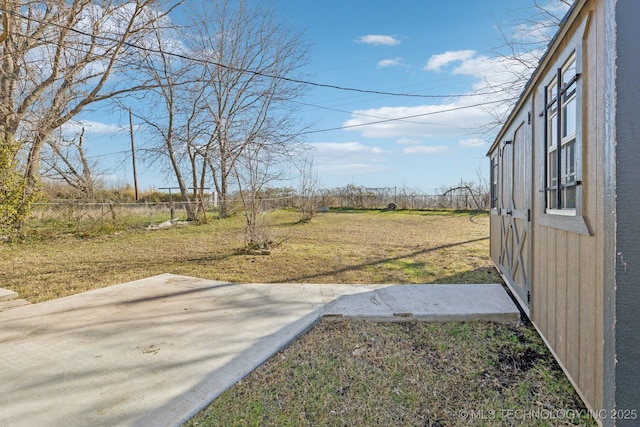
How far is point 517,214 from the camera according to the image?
3.69 m

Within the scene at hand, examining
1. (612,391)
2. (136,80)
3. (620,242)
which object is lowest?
(612,391)

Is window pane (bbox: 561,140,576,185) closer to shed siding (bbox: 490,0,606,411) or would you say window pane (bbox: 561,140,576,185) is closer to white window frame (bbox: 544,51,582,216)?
white window frame (bbox: 544,51,582,216)

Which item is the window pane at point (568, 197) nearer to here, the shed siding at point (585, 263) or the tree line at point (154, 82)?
the shed siding at point (585, 263)

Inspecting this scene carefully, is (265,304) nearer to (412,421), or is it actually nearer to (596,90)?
(412,421)

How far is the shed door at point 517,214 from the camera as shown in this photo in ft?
10.5

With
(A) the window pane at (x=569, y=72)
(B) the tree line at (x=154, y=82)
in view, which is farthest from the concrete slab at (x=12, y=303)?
(A) the window pane at (x=569, y=72)

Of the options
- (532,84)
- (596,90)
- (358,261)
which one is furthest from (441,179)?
(596,90)

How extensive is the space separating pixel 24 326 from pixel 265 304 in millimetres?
2106

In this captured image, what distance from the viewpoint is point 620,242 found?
1439 millimetres

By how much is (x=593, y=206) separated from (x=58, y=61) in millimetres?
11105

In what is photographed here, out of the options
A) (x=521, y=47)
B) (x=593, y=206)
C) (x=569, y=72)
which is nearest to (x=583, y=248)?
(x=593, y=206)

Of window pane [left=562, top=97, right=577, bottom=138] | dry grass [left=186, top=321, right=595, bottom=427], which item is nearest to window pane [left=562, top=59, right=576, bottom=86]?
window pane [left=562, top=97, right=577, bottom=138]

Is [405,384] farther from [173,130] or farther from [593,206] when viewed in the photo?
[173,130]

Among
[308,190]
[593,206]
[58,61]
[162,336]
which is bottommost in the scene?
[162,336]
